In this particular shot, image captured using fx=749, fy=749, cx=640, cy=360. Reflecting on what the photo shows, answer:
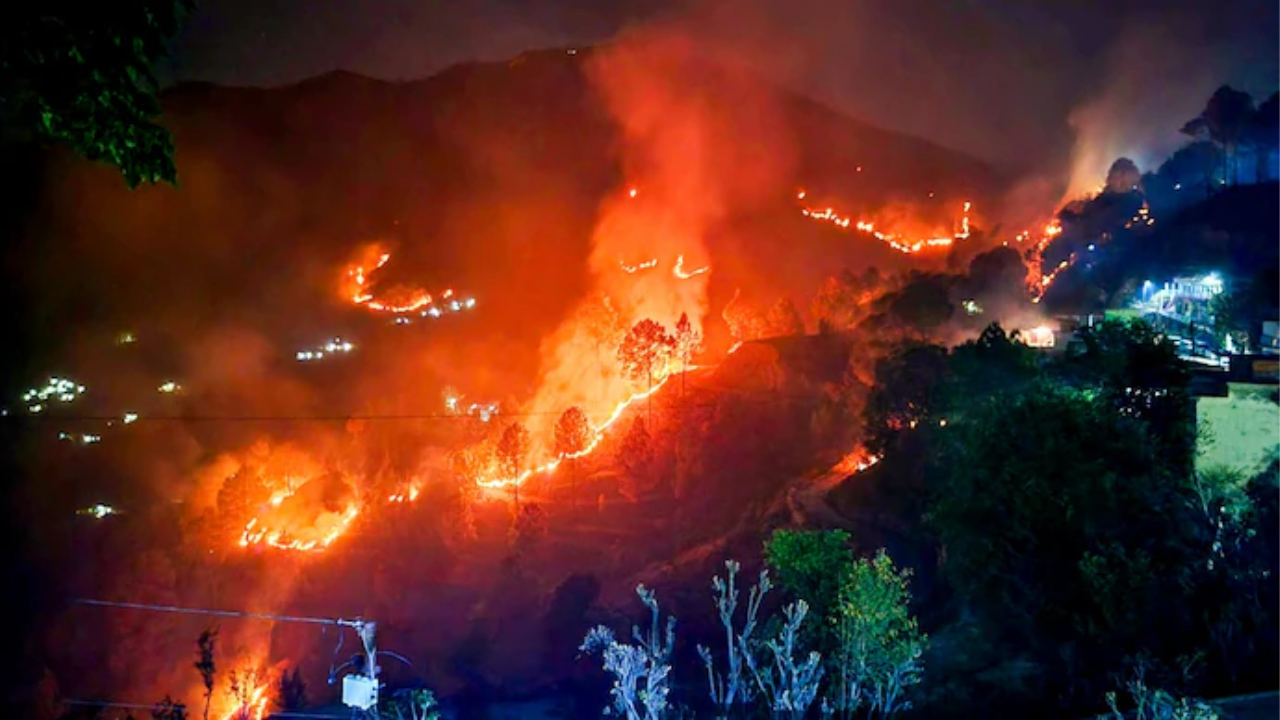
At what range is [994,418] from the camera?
12.2 metres

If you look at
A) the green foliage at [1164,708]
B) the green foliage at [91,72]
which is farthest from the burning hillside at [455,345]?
the green foliage at [91,72]

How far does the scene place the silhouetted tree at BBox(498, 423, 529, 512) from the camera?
106 feet

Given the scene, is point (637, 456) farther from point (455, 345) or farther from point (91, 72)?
point (91, 72)

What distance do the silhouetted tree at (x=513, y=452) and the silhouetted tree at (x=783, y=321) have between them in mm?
15580

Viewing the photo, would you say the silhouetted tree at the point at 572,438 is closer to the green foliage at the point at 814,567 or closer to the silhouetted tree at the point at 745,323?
the silhouetted tree at the point at 745,323

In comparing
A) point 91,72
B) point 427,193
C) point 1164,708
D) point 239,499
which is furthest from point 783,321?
point 91,72

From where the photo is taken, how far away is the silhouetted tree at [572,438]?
3381cm

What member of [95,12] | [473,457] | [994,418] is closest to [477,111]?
[473,457]

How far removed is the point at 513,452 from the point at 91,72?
29088mm

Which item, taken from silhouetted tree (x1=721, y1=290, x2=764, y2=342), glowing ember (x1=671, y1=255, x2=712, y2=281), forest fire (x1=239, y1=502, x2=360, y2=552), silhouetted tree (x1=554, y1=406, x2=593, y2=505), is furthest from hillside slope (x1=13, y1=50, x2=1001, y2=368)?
forest fire (x1=239, y1=502, x2=360, y2=552)

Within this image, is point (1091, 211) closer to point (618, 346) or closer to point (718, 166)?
point (718, 166)

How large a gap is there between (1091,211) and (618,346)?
29.0 metres

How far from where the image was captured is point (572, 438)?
3406 cm

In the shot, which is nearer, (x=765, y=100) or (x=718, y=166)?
(x=718, y=166)
